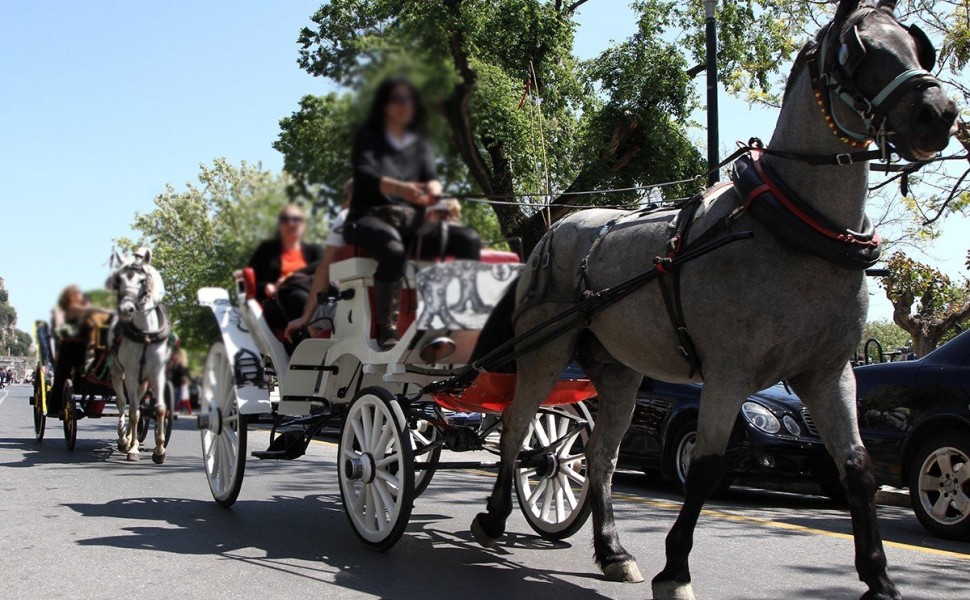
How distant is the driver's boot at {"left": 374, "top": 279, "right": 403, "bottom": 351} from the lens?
470cm

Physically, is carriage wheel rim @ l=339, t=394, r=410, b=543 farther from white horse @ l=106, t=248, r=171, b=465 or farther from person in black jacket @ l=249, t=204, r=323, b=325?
white horse @ l=106, t=248, r=171, b=465

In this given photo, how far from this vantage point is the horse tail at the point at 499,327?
4891 millimetres

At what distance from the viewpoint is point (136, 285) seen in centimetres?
277

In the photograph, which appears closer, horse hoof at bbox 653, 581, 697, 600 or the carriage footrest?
horse hoof at bbox 653, 581, 697, 600

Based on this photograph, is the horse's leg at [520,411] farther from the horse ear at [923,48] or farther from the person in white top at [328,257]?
the horse ear at [923,48]

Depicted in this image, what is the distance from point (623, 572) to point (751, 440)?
4.33 m

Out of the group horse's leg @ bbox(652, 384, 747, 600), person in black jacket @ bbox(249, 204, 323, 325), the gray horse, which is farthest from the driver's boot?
horse's leg @ bbox(652, 384, 747, 600)

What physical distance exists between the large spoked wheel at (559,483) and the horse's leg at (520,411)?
53cm

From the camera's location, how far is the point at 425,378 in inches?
234

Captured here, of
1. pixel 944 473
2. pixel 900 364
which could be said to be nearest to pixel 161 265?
pixel 944 473

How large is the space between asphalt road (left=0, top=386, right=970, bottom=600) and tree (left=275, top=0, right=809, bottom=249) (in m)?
1.99

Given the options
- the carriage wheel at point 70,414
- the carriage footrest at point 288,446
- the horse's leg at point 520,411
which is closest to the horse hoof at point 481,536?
the horse's leg at point 520,411

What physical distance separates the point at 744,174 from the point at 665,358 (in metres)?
1.00

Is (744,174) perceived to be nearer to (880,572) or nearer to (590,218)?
(590,218)
